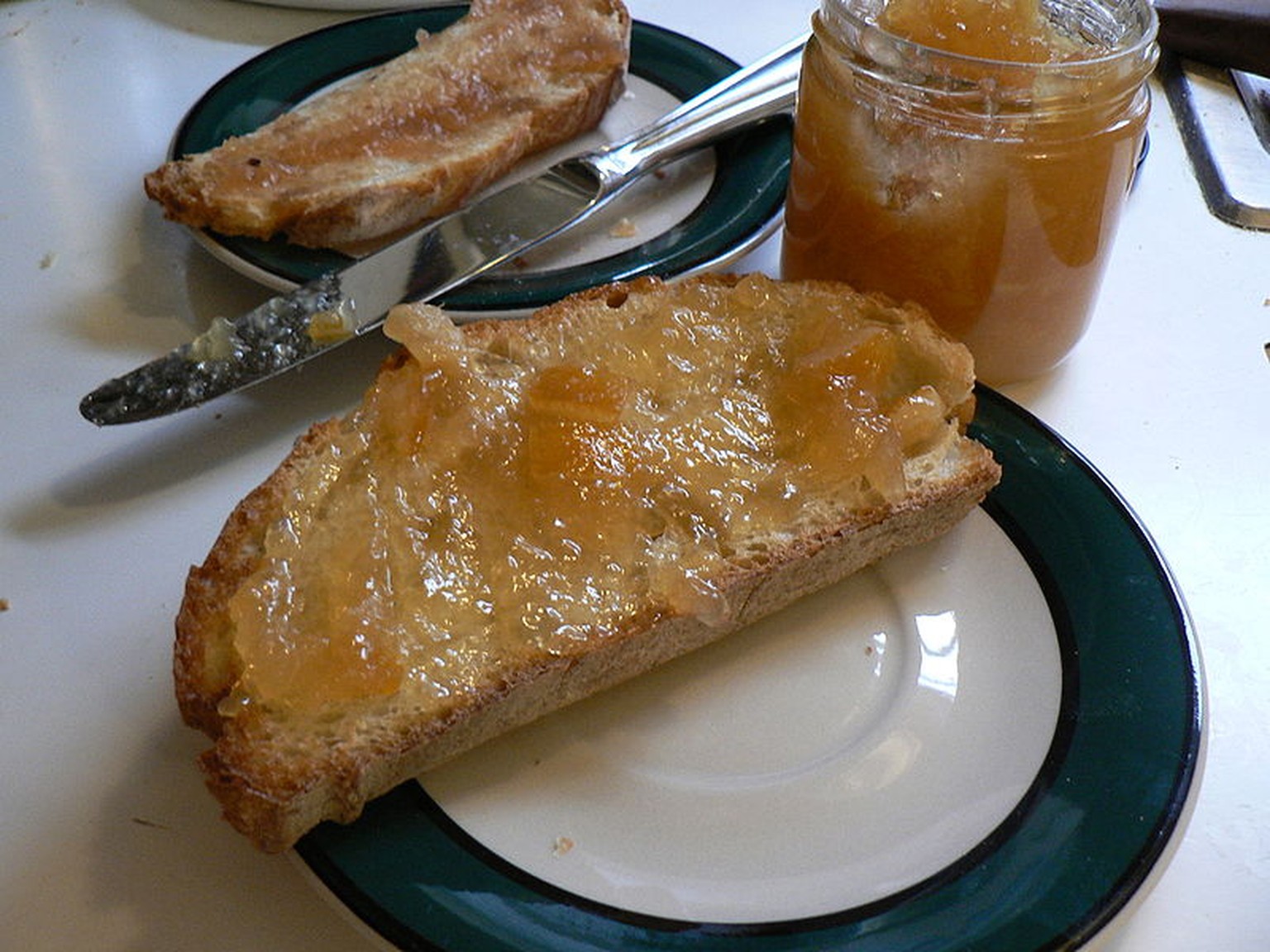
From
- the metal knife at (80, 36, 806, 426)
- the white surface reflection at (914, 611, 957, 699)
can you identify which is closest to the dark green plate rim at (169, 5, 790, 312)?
the metal knife at (80, 36, 806, 426)

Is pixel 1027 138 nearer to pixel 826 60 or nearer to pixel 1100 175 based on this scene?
pixel 1100 175

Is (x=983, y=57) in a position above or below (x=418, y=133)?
above

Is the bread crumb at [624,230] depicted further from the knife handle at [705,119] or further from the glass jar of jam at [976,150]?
the glass jar of jam at [976,150]

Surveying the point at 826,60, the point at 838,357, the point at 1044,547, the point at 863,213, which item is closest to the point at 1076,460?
the point at 1044,547

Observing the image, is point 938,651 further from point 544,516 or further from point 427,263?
point 427,263

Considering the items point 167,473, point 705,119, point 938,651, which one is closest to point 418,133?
point 705,119

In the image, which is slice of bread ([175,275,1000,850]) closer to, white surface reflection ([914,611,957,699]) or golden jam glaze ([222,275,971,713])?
golden jam glaze ([222,275,971,713])
